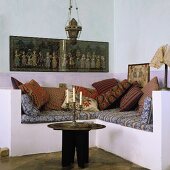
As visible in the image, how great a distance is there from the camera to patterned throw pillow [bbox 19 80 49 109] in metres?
4.38

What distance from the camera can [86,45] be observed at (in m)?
5.48

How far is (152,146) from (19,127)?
1.75 metres

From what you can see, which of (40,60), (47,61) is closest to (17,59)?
(40,60)

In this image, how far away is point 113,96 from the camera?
4.82m

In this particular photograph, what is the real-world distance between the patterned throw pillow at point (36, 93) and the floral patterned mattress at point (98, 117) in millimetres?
172

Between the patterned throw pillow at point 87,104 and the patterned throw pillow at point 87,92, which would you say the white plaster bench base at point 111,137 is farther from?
the patterned throw pillow at point 87,92

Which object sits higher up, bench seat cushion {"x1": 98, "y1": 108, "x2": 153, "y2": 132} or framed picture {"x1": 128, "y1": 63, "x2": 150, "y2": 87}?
framed picture {"x1": 128, "y1": 63, "x2": 150, "y2": 87}

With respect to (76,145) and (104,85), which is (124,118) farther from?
(104,85)

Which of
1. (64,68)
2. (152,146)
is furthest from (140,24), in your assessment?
(152,146)

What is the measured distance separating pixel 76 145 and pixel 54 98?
1.41m

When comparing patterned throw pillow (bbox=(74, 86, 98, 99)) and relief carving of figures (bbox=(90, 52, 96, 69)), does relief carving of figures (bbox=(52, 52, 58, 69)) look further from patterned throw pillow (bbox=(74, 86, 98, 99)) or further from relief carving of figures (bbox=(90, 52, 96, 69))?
relief carving of figures (bbox=(90, 52, 96, 69))

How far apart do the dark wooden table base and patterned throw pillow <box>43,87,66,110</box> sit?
48.7 inches

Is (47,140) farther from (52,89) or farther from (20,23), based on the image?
(20,23)

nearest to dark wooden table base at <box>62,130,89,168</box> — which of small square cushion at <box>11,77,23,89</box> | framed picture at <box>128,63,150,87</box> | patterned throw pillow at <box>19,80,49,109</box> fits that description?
patterned throw pillow at <box>19,80,49,109</box>
